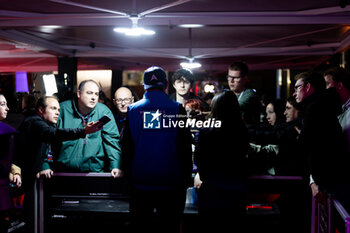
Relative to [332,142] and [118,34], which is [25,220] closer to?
[332,142]

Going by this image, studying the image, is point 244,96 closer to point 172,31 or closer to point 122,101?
point 122,101

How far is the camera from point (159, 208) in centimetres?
251

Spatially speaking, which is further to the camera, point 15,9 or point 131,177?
point 15,9

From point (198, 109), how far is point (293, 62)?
10.1 metres

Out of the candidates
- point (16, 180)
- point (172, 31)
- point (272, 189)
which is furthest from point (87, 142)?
point (172, 31)

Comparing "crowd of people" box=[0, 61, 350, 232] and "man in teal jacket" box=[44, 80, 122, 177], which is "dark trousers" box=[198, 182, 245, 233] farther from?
"man in teal jacket" box=[44, 80, 122, 177]

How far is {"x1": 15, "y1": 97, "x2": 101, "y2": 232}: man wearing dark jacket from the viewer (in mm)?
2791

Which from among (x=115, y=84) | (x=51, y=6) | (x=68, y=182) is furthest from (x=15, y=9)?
(x=115, y=84)

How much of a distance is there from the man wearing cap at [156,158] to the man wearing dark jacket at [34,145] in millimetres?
457

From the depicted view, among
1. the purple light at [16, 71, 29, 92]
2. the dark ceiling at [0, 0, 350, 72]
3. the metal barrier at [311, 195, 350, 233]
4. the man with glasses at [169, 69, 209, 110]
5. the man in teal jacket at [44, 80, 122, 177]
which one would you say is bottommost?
the metal barrier at [311, 195, 350, 233]

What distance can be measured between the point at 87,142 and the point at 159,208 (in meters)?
0.94

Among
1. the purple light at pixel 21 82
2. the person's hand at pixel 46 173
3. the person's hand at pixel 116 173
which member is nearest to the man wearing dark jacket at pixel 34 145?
the person's hand at pixel 46 173

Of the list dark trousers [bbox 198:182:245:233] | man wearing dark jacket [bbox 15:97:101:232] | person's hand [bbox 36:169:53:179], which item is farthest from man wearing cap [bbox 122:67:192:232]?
person's hand [bbox 36:169:53:179]

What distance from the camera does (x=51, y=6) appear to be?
605 cm
